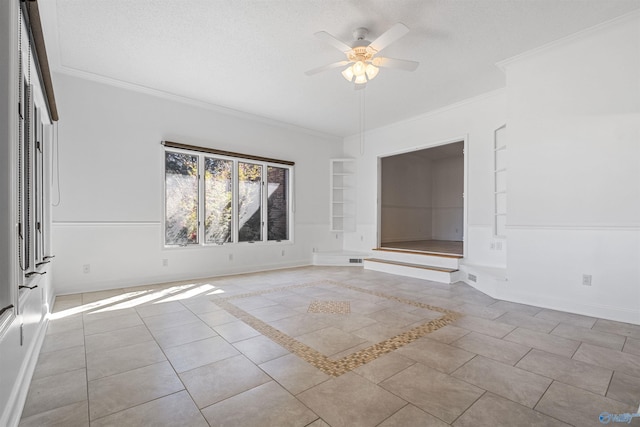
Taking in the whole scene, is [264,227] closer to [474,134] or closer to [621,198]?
[474,134]

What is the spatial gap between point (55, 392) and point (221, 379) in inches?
39.7

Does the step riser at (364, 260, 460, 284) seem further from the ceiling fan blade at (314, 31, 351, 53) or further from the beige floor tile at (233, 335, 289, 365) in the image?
the ceiling fan blade at (314, 31, 351, 53)

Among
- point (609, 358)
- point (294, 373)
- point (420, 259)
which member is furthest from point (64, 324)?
point (420, 259)

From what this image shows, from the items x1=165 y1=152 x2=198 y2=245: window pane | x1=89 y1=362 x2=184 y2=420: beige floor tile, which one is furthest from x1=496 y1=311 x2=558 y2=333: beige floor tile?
x1=165 y1=152 x2=198 y2=245: window pane

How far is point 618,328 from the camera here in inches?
120

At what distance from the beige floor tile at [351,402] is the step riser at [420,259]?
13.1ft

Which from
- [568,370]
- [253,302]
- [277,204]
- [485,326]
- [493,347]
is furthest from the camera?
[277,204]

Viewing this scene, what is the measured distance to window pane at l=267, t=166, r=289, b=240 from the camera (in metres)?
6.69

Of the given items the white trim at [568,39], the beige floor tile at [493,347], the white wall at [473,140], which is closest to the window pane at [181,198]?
the white wall at [473,140]

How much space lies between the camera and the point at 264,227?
6535mm

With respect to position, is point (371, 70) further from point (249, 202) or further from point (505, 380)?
point (249, 202)

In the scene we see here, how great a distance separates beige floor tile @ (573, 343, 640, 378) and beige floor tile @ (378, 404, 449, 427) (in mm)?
1574

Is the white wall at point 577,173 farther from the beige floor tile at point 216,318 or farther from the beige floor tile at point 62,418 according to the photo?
the beige floor tile at point 62,418

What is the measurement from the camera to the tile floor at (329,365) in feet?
5.65
